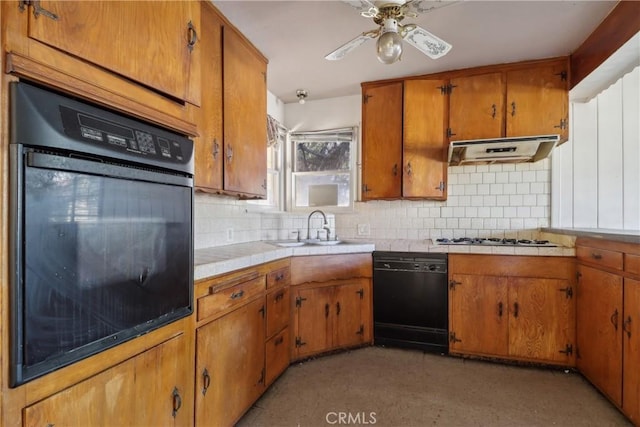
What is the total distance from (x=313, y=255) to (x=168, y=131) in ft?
5.21

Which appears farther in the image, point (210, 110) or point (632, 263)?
point (210, 110)

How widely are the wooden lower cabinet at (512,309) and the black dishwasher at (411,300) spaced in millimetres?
84

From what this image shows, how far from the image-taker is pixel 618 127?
8.84ft

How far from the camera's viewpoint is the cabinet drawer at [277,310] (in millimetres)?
2076

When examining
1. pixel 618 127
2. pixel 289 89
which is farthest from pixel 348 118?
pixel 618 127

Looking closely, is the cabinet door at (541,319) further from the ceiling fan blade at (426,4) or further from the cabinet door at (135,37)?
the cabinet door at (135,37)

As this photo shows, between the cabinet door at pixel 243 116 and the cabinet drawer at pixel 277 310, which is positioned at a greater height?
the cabinet door at pixel 243 116

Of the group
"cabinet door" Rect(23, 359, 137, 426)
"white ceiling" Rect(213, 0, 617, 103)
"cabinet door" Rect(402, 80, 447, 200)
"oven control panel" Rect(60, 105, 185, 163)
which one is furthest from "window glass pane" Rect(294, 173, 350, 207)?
"cabinet door" Rect(23, 359, 137, 426)

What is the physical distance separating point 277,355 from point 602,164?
315cm

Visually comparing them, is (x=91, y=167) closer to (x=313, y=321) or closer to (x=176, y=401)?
(x=176, y=401)

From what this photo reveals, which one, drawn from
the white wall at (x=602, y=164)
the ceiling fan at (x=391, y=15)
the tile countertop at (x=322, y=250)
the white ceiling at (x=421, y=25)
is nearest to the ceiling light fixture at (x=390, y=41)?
the ceiling fan at (x=391, y=15)

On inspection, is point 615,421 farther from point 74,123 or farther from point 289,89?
point 289,89

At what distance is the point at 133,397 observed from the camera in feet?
3.32

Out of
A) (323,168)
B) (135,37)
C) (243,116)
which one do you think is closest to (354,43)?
(243,116)
